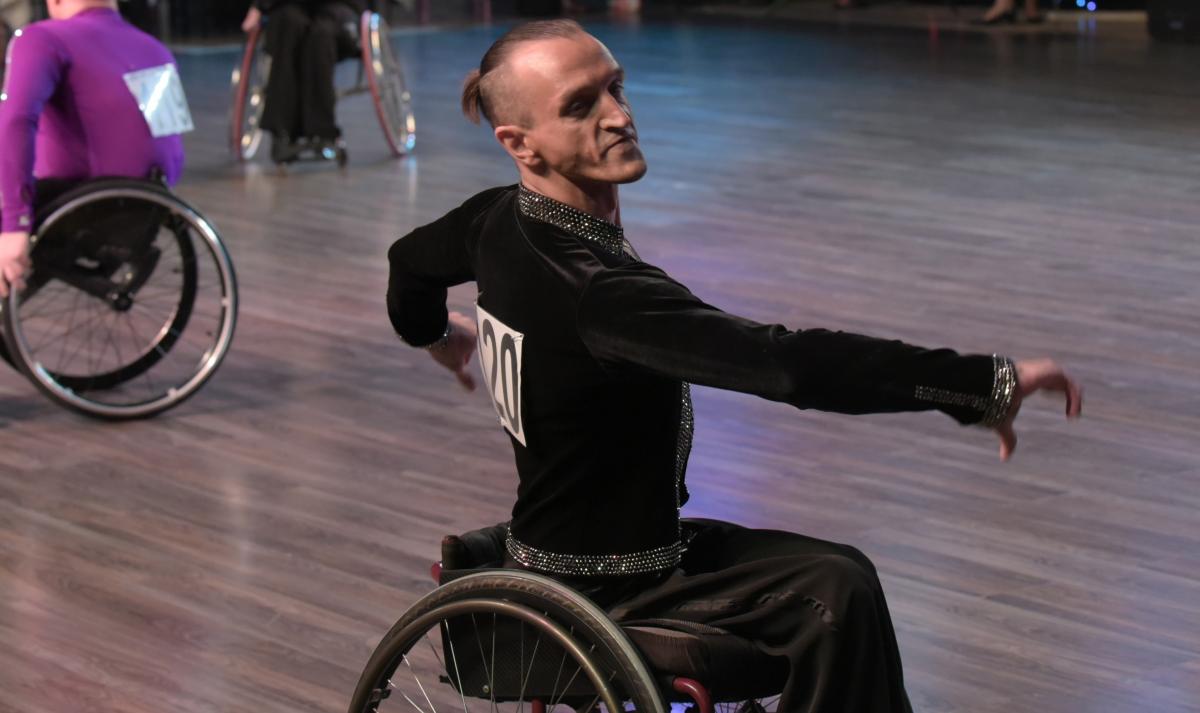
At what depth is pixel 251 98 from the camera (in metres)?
7.34

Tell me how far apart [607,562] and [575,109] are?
0.46m

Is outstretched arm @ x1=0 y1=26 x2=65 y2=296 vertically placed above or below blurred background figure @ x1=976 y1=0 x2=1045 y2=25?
above

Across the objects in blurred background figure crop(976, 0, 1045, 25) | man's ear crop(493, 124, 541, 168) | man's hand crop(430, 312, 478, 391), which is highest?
man's ear crop(493, 124, 541, 168)

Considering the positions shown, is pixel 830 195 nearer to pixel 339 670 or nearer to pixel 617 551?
pixel 339 670

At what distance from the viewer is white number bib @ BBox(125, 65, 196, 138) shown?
3852mm

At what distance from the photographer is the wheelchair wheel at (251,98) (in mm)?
7121

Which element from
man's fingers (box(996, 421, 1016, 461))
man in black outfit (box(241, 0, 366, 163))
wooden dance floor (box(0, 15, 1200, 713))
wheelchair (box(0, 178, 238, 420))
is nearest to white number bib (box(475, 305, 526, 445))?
man's fingers (box(996, 421, 1016, 461))

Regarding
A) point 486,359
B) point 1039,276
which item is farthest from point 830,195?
point 486,359

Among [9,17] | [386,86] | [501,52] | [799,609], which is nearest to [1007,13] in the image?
[386,86]

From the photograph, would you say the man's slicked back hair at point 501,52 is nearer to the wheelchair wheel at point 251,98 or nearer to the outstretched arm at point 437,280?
the outstretched arm at point 437,280

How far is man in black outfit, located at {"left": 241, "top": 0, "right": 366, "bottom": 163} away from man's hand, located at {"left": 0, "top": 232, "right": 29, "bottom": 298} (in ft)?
11.2

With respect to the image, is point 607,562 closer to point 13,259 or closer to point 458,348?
point 458,348

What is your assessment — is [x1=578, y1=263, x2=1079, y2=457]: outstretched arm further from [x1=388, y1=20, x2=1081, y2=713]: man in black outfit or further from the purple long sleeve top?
the purple long sleeve top

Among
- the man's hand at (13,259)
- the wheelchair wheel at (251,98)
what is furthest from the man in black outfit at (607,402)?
the wheelchair wheel at (251,98)
